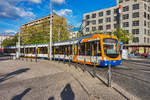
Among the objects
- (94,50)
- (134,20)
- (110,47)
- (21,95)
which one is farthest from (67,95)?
(134,20)

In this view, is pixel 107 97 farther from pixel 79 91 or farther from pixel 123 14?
pixel 123 14

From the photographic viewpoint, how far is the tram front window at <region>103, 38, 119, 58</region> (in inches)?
379

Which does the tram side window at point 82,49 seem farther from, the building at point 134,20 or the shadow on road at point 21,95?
the building at point 134,20

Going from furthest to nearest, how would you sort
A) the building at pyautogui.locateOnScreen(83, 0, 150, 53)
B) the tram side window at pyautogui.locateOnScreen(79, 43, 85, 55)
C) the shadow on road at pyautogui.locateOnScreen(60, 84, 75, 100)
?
1. the building at pyautogui.locateOnScreen(83, 0, 150, 53)
2. the tram side window at pyautogui.locateOnScreen(79, 43, 85, 55)
3. the shadow on road at pyautogui.locateOnScreen(60, 84, 75, 100)

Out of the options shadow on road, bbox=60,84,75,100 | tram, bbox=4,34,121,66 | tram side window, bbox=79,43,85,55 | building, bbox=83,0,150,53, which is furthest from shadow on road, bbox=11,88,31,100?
building, bbox=83,0,150,53

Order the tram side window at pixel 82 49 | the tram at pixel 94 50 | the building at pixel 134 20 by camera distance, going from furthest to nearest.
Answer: the building at pixel 134 20
the tram side window at pixel 82 49
the tram at pixel 94 50

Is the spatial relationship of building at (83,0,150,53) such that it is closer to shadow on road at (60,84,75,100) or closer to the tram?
the tram

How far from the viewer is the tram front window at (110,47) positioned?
379 inches

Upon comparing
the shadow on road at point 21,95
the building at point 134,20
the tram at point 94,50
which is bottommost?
the shadow on road at point 21,95

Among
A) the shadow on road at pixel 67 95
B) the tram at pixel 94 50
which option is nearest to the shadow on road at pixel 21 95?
the shadow on road at pixel 67 95

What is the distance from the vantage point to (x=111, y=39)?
10258 mm

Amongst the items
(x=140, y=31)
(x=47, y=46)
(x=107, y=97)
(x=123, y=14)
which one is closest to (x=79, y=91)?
(x=107, y=97)

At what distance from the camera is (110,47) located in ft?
32.7

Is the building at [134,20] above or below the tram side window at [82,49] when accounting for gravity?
above
